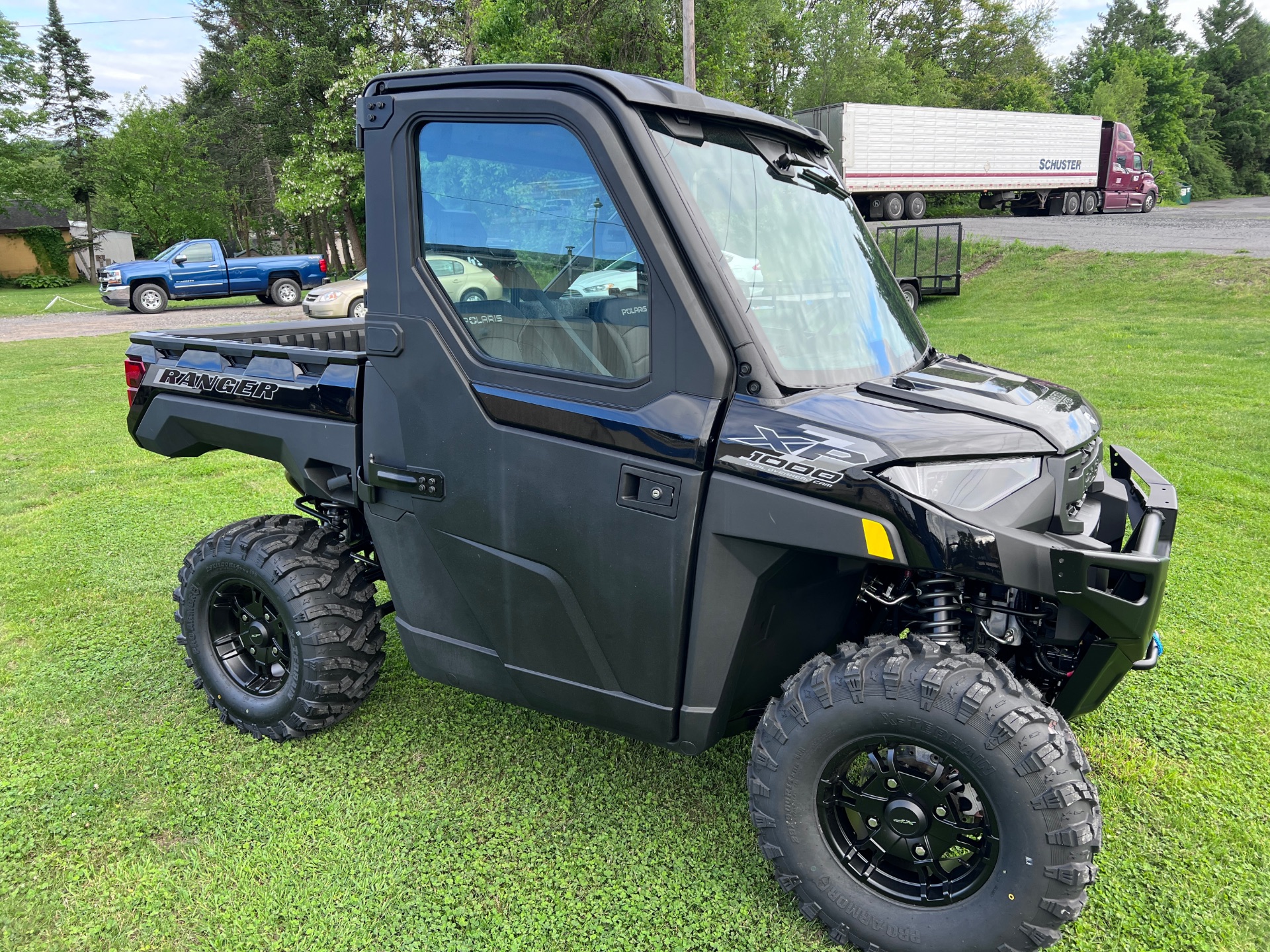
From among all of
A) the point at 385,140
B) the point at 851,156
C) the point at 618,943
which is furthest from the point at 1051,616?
the point at 851,156

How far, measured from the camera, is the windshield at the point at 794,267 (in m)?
2.26

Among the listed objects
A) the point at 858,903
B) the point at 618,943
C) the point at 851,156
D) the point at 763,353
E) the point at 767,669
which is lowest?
the point at 618,943

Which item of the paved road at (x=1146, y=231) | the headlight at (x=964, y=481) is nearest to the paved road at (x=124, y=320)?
the headlight at (x=964, y=481)

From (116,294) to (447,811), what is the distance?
24.0 meters

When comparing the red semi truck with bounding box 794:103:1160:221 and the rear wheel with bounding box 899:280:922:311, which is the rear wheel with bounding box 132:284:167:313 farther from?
the rear wheel with bounding box 899:280:922:311

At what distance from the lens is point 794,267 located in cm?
245

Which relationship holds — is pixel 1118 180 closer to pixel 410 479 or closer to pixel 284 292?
pixel 284 292

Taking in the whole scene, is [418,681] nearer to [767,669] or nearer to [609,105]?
[767,669]

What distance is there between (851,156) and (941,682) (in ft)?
86.7

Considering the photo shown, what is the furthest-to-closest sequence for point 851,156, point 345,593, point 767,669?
point 851,156
point 345,593
point 767,669

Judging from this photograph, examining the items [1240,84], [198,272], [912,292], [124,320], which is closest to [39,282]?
[198,272]

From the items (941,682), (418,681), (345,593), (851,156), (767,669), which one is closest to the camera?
(941,682)

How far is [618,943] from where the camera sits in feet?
7.63

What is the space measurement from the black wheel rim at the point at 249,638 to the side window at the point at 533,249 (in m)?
1.63
